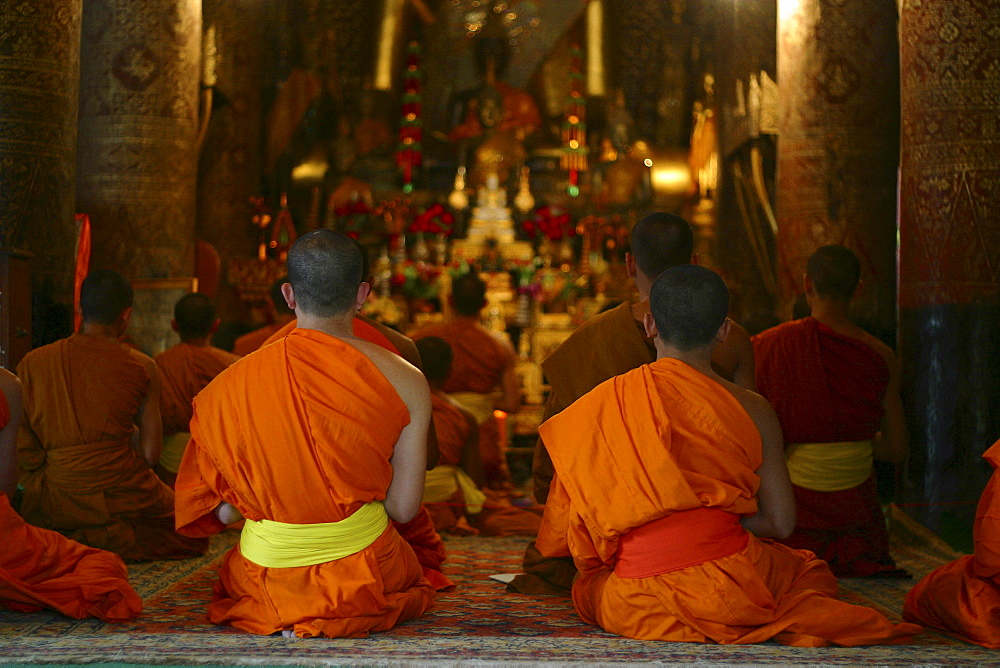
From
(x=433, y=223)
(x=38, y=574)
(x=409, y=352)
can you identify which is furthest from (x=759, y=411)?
(x=433, y=223)

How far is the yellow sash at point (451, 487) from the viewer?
19.4 feet

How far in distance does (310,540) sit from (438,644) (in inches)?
19.4

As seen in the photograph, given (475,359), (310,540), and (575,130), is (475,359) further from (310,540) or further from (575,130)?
(575,130)

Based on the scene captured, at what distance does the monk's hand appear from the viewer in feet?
11.5

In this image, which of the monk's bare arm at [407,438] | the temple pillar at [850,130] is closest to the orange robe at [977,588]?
the monk's bare arm at [407,438]

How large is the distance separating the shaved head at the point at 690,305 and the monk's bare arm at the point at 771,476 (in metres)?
0.25

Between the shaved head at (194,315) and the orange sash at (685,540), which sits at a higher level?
the shaved head at (194,315)

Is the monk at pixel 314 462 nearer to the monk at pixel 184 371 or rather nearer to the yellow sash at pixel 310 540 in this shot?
the yellow sash at pixel 310 540

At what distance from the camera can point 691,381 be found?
339cm

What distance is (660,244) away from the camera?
405 cm

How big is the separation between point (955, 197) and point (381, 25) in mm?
9801

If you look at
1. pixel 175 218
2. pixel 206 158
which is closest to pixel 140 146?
pixel 175 218

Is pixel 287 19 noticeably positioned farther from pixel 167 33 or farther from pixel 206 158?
pixel 167 33

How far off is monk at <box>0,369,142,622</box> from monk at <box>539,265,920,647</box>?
1509 millimetres
